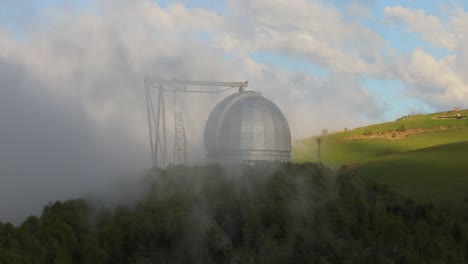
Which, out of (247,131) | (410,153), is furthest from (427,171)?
(247,131)

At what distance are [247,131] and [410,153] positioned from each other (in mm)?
41496

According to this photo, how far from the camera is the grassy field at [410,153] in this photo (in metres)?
69.5

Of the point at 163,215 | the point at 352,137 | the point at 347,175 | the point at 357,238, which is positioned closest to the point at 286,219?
the point at 357,238

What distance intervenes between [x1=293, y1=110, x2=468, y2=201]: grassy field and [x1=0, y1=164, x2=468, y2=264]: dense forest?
10.3 m

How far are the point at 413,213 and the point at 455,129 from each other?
6734 cm

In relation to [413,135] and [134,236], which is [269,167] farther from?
[413,135]

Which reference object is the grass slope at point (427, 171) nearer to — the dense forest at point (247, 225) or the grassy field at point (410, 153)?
the grassy field at point (410, 153)

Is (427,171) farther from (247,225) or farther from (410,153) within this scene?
(247,225)

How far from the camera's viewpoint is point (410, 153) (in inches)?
3684

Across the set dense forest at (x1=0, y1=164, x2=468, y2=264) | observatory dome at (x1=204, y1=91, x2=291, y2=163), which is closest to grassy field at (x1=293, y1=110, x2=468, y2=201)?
dense forest at (x1=0, y1=164, x2=468, y2=264)

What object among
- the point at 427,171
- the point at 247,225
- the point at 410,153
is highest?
the point at 410,153

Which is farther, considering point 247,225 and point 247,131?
point 247,131

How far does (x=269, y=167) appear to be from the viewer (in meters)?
56.0

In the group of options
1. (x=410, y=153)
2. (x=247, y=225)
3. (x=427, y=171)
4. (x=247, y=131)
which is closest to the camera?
(x=247, y=225)
